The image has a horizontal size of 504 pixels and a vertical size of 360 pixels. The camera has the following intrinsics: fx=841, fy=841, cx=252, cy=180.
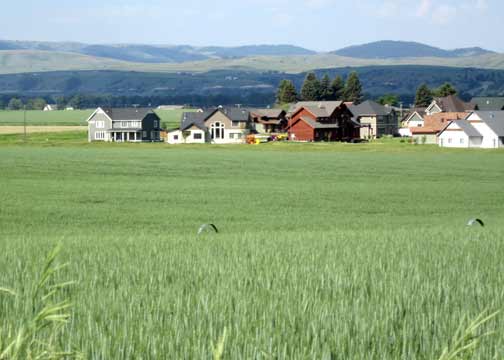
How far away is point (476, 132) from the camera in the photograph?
3078 inches

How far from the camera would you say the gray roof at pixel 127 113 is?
331 ft

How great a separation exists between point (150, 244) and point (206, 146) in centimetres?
6369

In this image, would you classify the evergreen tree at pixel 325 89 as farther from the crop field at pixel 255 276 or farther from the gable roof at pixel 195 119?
the crop field at pixel 255 276

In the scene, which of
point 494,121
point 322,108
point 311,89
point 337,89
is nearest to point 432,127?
point 322,108

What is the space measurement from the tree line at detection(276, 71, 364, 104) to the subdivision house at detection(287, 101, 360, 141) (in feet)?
106

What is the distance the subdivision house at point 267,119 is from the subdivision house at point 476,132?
31469 mm

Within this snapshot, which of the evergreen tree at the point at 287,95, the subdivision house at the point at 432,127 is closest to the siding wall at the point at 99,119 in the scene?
the subdivision house at the point at 432,127

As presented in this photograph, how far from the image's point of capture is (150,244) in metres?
13.6

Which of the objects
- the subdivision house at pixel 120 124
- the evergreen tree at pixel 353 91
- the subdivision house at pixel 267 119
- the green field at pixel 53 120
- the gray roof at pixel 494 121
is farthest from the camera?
the green field at pixel 53 120

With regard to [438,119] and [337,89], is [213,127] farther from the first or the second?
[337,89]

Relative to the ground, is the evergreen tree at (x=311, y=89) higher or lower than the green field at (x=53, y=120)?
higher

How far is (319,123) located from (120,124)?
81.5 feet

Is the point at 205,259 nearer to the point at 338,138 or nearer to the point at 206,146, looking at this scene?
the point at 206,146

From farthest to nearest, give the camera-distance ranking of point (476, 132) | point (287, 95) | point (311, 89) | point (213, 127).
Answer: point (287, 95) < point (311, 89) < point (213, 127) < point (476, 132)
